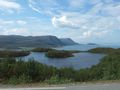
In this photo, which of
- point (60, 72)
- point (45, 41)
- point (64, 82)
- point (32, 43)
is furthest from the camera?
point (45, 41)

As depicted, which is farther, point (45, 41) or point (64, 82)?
point (45, 41)

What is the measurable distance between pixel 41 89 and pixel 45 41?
6115 inches

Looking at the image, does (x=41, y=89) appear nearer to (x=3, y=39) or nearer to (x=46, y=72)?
(x=46, y=72)

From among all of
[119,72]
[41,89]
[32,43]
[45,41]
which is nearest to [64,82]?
[41,89]

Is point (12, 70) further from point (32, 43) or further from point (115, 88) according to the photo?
point (32, 43)

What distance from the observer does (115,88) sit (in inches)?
388

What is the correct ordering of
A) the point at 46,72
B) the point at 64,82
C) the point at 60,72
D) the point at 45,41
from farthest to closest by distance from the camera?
1. the point at 45,41
2. the point at 60,72
3. the point at 46,72
4. the point at 64,82

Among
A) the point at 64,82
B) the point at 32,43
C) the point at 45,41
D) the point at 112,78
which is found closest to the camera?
the point at 64,82

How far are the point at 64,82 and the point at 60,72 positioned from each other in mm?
3763

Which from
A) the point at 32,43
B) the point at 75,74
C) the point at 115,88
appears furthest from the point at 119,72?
the point at 32,43

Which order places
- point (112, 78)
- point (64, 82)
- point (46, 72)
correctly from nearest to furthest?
point (64, 82)
point (112, 78)
point (46, 72)

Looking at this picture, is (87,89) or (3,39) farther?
(3,39)

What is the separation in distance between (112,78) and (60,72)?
3619 millimetres

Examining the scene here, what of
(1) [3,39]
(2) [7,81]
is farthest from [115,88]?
(1) [3,39]
